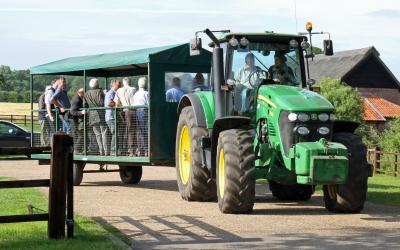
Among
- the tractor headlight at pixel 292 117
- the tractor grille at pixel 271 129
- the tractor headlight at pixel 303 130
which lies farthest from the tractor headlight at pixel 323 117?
the tractor grille at pixel 271 129

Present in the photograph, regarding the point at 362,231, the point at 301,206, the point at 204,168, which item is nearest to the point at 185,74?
the point at 204,168

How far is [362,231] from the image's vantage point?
1049cm

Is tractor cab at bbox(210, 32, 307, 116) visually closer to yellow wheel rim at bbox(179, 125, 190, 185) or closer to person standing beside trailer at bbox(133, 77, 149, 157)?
yellow wheel rim at bbox(179, 125, 190, 185)

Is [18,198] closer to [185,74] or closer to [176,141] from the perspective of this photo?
[176,141]

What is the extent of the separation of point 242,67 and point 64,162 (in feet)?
16.2

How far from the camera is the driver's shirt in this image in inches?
529

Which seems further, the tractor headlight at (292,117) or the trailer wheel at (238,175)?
the tractor headlight at (292,117)

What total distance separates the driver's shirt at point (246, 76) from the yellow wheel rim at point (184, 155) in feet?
5.69

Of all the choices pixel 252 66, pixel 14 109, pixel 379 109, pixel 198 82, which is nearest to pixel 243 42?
pixel 252 66

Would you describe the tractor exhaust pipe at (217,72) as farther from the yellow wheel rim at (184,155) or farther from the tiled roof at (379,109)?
the tiled roof at (379,109)

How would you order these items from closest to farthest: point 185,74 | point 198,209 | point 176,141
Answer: point 198,209, point 176,141, point 185,74

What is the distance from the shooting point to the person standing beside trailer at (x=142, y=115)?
1595 centimetres

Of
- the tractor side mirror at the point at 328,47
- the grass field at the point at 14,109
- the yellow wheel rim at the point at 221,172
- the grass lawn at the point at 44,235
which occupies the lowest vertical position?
the grass lawn at the point at 44,235

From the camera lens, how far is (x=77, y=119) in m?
18.1
